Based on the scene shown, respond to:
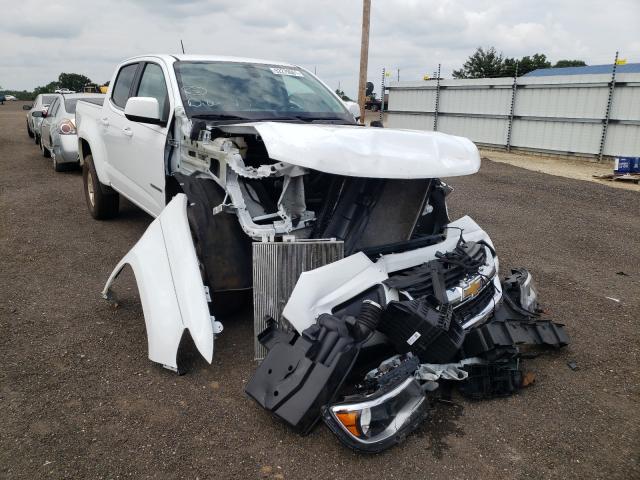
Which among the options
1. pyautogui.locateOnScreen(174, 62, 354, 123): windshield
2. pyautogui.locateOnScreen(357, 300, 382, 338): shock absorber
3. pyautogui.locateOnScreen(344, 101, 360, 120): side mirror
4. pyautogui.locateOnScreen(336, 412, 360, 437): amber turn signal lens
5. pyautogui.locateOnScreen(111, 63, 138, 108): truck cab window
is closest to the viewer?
pyautogui.locateOnScreen(336, 412, 360, 437): amber turn signal lens

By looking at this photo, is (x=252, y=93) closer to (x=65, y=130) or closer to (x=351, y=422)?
(x=351, y=422)

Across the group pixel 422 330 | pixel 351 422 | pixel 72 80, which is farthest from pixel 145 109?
pixel 72 80

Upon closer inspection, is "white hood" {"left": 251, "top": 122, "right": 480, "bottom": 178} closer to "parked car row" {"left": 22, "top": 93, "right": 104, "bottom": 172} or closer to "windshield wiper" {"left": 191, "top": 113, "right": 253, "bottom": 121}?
"windshield wiper" {"left": 191, "top": 113, "right": 253, "bottom": 121}

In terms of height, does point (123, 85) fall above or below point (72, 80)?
below

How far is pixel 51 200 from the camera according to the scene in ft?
25.9

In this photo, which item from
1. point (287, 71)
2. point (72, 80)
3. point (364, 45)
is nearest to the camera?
point (287, 71)

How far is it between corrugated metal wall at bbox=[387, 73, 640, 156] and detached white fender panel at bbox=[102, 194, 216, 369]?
1274 centimetres

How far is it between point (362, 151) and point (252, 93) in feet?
6.42

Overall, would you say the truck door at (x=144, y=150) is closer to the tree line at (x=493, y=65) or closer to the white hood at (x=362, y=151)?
the white hood at (x=362, y=151)

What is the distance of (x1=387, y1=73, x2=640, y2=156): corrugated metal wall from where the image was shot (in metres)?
12.7

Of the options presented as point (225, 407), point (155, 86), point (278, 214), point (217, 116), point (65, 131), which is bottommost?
point (225, 407)

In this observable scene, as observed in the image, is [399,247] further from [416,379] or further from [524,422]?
[524,422]

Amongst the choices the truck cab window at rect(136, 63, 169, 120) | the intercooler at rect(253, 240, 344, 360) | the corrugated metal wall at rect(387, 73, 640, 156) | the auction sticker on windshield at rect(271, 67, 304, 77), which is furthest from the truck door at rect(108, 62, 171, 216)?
the corrugated metal wall at rect(387, 73, 640, 156)

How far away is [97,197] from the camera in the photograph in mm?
6254
